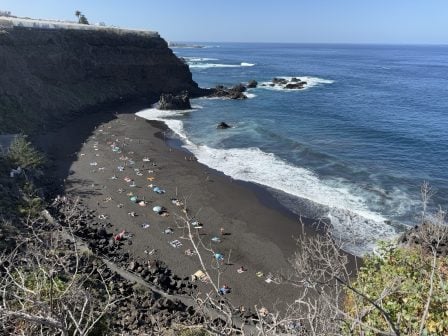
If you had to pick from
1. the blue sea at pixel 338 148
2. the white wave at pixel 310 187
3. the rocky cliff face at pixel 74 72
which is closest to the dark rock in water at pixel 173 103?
the blue sea at pixel 338 148

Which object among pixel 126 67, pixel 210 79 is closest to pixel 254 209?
pixel 126 67

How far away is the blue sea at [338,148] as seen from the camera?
2722 cm

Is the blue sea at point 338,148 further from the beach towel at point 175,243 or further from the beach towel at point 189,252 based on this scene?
the beach towel at point 175,243

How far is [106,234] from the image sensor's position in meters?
22.6

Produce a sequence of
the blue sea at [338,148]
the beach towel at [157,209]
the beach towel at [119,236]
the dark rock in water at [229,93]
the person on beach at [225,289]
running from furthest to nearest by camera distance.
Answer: the dark rock in water at [229,93] < the blue sea at [338,148] < the beach towel at [157,209] < the beach towel at [119,236] < the person on beach at [225,289]

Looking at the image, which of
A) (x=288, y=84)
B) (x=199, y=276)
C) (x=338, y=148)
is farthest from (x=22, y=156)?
(x=288, y=84)

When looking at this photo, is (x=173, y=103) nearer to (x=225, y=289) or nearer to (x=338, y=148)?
(x=338, y=148)

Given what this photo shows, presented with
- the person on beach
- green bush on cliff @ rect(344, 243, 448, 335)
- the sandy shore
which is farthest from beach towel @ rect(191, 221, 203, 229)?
green bush on cliff @ rect(344, 243, 448, 335)

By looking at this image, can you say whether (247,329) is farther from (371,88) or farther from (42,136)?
(371,88)

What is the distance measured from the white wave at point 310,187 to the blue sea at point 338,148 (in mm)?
66

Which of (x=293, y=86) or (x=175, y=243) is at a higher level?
(x=293, y=86)

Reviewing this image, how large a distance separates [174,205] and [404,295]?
18.0 m

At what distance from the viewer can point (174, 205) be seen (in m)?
26.9

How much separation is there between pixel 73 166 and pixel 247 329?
73.5 feet
